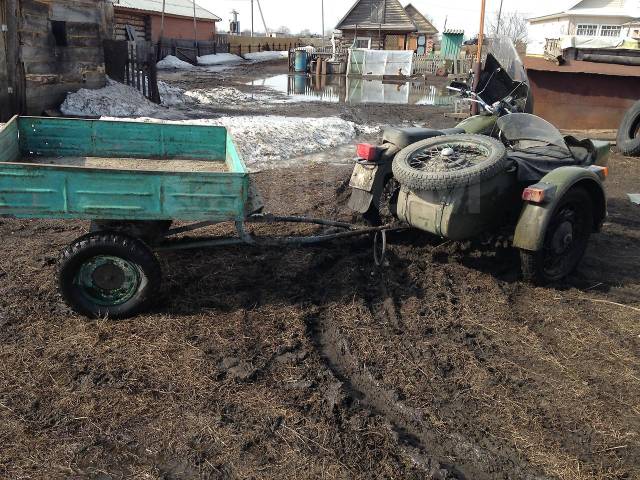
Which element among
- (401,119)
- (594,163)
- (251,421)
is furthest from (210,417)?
(401,119)

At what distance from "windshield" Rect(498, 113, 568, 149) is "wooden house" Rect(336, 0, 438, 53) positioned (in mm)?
39115

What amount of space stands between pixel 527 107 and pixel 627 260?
213 cm

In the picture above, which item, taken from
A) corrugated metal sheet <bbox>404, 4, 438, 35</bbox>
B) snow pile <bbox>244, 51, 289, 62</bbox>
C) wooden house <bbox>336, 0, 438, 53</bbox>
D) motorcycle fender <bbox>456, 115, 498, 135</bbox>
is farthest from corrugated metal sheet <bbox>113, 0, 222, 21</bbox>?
motorcycle fender <bbox>456, 115, 498, 135</bbox>

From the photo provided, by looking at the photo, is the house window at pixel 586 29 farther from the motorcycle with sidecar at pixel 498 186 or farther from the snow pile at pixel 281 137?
the motorcycle with sidecar at pixel 498 186

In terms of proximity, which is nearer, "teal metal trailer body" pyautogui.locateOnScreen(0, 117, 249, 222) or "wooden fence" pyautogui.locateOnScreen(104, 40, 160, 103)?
"teal metal trailer body" pyautogui.locateOnScreen(0, 117, 249, 222)

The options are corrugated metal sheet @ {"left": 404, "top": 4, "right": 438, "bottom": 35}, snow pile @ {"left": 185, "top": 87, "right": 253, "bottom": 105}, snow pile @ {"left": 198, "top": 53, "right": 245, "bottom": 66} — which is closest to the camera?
snow pile @ {"left": 185, "top": 87, "right": 253, "bottom": 105}

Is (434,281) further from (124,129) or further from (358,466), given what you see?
(124,129)

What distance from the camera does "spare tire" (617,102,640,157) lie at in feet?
34.4

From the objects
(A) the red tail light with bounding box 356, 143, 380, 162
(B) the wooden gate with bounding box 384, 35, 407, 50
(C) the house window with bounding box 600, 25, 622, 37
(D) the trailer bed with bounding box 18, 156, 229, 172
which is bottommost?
(D) the trailer bed with bounding box 18, 156, 229, 172

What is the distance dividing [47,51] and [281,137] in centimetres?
551

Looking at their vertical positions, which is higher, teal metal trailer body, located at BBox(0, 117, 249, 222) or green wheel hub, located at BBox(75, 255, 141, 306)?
teal metal trailer body, located at BBox(0, 117, 249, 222)

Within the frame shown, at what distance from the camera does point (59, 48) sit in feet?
40.4

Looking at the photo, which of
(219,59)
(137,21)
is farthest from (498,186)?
(219,59)

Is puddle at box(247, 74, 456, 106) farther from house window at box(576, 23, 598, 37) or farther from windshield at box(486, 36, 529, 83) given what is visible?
house window at box(576, 23, 598, 37)
